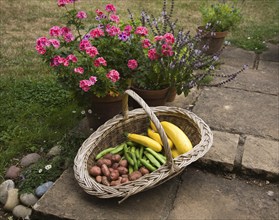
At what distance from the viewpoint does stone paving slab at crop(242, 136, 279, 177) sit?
2.55 meters

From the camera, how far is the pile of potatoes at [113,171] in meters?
2.29

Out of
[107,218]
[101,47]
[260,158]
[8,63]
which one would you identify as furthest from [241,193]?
[8,63]

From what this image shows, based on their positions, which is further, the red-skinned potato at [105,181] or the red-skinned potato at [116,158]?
the red-skinned potato at [116,158]

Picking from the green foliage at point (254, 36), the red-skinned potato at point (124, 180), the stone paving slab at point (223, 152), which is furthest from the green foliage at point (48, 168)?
the green foliage at point (254, 36)

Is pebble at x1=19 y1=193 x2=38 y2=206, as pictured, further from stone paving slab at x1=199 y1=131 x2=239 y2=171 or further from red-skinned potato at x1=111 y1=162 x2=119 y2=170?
stone paving slab at x1=199 y1=131 x2=239 y2=171

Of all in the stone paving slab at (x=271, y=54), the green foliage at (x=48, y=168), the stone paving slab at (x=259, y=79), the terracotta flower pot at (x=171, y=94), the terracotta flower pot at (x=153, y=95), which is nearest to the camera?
the green foliage at (x=48, y=168)

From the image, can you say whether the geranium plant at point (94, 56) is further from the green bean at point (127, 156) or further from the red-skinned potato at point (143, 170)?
the red-skinned potato at point (143, 170)

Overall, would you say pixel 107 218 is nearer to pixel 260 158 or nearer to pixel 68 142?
pixel 68 142

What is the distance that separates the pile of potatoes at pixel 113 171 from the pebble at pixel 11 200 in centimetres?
61

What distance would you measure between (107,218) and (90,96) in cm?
96

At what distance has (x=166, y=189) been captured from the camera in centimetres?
242

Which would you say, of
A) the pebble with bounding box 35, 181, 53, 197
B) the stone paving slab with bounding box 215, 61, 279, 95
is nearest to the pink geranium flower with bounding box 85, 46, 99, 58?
the pebble with bounding box 35, 181, 53, 197

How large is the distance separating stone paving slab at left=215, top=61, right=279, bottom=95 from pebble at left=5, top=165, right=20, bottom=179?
2.31 metres

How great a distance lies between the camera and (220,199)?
7.77 ft
